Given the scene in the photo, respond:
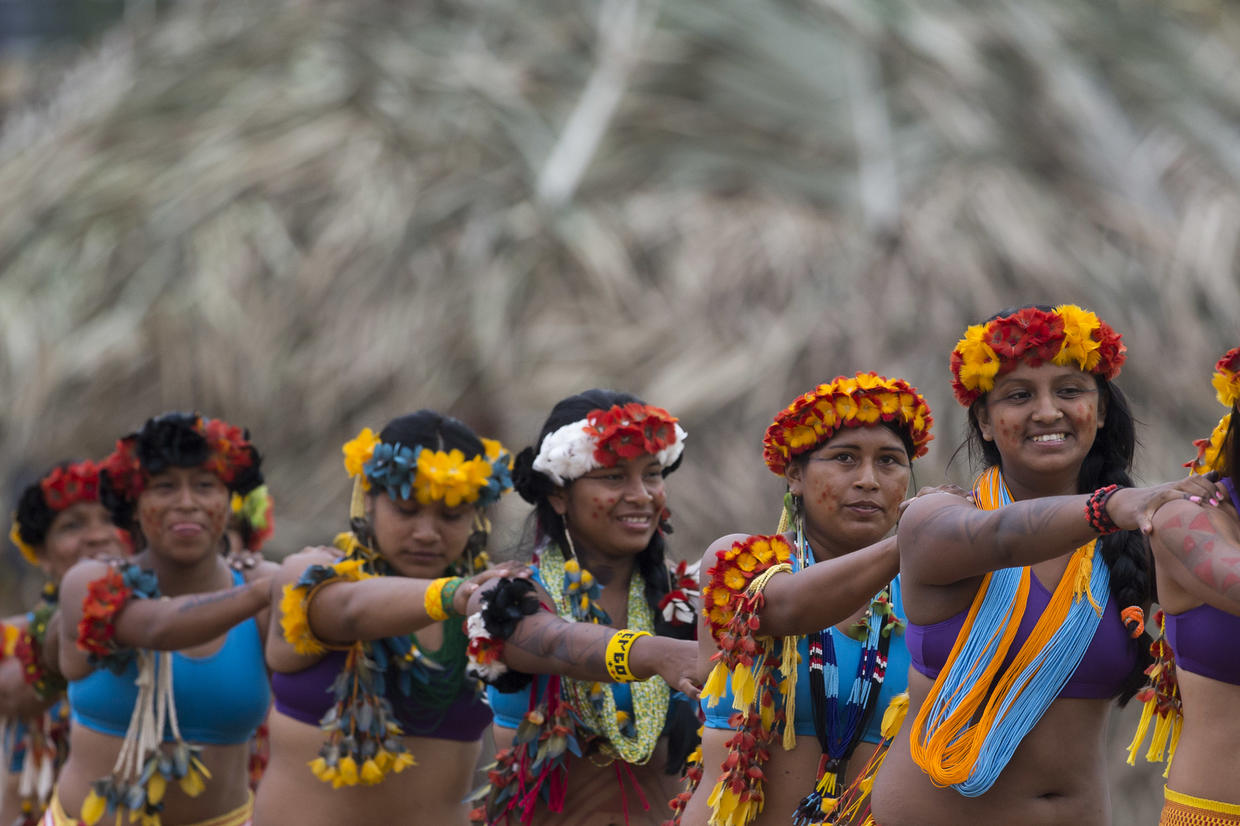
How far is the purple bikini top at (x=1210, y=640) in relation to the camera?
2705 mm

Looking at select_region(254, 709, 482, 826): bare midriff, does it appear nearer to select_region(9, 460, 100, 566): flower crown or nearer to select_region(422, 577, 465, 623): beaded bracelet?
select_region(422, 577, 465, 623): beaded bracelet

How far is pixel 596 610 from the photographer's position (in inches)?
154

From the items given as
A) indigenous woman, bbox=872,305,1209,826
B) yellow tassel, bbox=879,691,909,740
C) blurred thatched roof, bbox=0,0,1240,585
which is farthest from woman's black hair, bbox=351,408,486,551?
blurred thatched roof, bbox=0,0,1240,585

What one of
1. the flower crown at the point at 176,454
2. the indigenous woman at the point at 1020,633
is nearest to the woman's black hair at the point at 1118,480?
the indigenous woman at the point at 1020,633

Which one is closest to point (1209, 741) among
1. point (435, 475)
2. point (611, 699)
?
point (611, 699)

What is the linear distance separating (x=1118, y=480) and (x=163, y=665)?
316 cm

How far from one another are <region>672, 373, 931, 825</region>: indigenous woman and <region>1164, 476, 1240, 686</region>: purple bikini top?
600 mm

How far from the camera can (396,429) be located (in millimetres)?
4504

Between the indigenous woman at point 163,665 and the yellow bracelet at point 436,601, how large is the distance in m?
1.28

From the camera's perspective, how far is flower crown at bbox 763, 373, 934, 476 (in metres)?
3.46

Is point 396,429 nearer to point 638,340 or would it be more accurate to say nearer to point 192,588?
point 192,588

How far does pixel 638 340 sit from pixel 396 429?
2.60 meters

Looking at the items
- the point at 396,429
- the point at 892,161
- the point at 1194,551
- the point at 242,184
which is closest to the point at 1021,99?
the point at 892,161

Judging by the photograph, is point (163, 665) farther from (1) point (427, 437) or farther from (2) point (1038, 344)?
(2) point (1038, 344)
